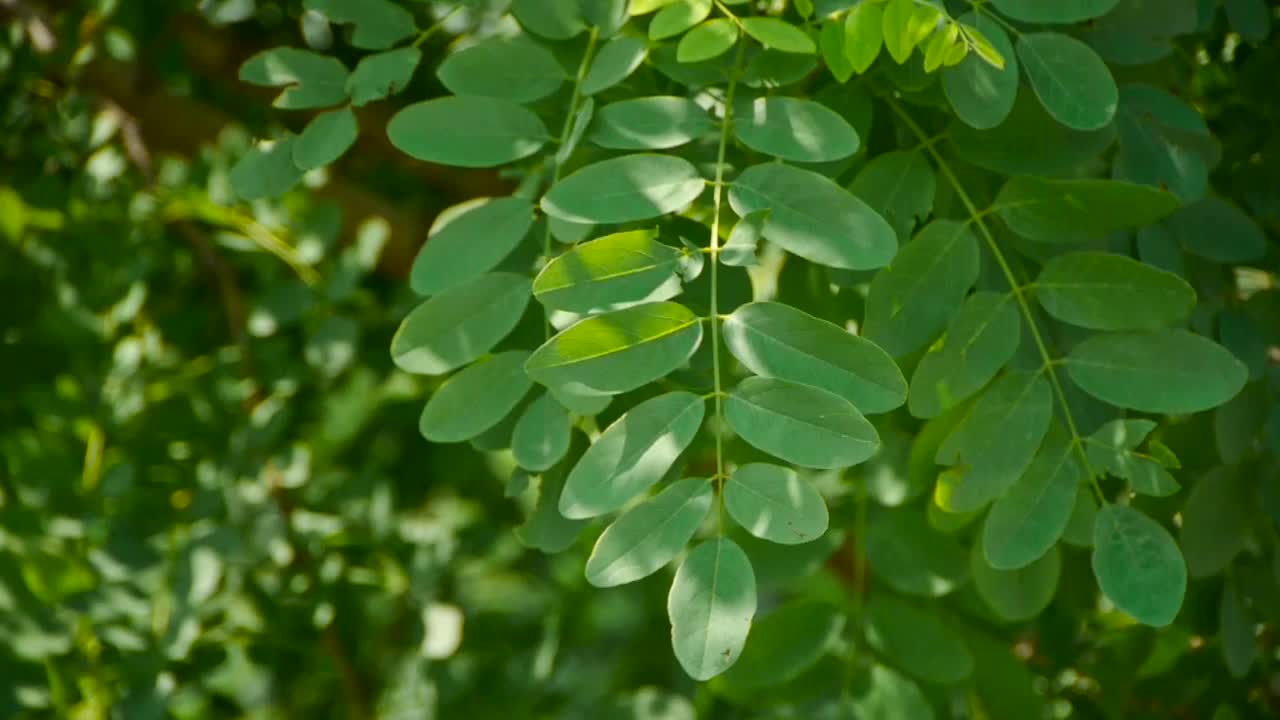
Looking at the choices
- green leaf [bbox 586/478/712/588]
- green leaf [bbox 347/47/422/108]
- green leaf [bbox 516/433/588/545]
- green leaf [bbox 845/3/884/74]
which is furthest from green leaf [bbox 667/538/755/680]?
green leaf [bbox 347/47/422/108]

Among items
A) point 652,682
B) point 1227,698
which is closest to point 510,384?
point 1227,698

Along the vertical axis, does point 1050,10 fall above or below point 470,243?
above

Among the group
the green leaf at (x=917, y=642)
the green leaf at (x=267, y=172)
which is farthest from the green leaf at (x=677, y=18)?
the green leaf at (x=917, y=642)

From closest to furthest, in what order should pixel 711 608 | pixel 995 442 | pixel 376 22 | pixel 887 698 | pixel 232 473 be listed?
pixel 711 608, pixel 995 442, pixel 376 22, pixel 887 698, pixel 232 473

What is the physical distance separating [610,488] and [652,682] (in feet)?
3.45

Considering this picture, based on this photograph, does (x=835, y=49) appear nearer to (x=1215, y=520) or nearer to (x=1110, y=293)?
(x=1110, y=293)

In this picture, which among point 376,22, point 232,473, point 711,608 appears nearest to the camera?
point 711,608

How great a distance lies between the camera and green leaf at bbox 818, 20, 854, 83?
633mm

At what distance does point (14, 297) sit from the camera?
51.2 inches

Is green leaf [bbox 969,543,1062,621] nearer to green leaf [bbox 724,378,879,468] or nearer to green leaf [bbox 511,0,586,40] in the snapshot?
green leaf [bbox 724,378,879,468]

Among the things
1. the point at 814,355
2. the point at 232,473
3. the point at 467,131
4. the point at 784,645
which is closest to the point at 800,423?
the point at 814,355

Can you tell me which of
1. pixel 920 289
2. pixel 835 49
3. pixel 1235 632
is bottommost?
pixel 1235 632

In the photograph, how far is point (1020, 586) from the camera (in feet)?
2.52

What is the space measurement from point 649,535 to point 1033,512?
0.63 feet
